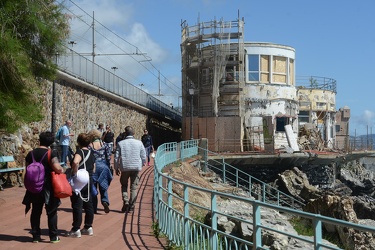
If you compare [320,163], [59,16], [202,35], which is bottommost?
[320,163]

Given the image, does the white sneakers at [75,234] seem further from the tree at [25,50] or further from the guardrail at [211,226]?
the tree at [25,50]

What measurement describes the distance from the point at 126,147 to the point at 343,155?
104ft

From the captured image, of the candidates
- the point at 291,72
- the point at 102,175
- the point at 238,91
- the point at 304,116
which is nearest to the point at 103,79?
the point at 238,91

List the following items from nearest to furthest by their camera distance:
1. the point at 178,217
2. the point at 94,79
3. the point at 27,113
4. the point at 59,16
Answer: the point at 178,217
the point at 27,113
the point at 59,16
the point at 94,79

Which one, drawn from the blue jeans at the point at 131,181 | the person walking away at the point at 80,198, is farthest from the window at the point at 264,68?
the person walking away at the point at 80,198

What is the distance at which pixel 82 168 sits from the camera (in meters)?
9.19

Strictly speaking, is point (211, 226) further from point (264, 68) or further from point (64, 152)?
point (264, 68)

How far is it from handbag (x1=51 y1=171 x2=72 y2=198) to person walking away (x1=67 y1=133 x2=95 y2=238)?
0.54 meters

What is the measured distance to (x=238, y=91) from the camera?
41.4 metres

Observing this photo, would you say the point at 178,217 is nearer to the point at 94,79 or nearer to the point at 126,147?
the point at 126,147

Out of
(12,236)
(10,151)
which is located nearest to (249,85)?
(10,151)

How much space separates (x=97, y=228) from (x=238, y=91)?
32153 mm

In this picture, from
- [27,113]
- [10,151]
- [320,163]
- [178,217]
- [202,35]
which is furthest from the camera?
[202,35]

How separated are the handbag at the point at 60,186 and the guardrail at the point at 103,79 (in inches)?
253
